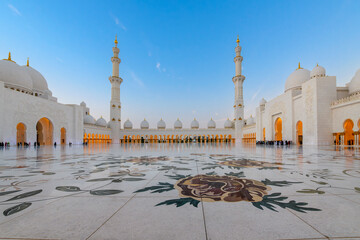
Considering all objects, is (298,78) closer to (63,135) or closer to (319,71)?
(319,71)

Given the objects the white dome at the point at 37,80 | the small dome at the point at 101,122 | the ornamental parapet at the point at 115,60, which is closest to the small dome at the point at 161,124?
the small dome at the point at 101,122

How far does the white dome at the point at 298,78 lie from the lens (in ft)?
75.0

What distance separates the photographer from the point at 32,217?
4.14 feet

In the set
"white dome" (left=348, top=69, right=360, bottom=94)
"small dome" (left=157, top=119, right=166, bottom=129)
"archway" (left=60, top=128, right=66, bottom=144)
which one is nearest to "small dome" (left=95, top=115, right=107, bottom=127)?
"archway" (left=60, top=128, right=66, bottom=144)

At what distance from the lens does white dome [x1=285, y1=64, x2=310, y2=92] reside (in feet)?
75.0

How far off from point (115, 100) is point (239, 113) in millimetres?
22880

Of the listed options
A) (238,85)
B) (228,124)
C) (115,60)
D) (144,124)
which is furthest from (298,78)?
(144,124)

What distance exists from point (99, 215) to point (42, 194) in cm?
94

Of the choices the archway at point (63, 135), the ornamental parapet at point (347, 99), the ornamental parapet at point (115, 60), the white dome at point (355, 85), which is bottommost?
the archway at point (63, 135)

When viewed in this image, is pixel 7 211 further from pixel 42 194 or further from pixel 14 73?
pixel 14 73

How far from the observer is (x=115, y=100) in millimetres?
Answer: 32812

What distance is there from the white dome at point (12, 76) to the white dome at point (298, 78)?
3372 centimetres

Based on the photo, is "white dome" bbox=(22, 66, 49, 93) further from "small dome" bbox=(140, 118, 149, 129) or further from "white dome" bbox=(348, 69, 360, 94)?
"white dome" bbox=(348, 69, 360, 94)

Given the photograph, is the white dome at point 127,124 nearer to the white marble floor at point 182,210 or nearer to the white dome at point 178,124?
the white dome at point 178,124
